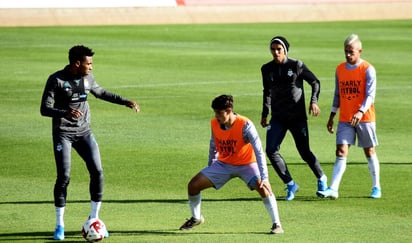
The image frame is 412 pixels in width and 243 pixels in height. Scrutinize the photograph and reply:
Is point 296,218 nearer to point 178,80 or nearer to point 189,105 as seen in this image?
point 189,105

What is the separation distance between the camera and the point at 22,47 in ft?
140

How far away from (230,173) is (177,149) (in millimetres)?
7017

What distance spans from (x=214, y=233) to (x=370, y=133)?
3406mm

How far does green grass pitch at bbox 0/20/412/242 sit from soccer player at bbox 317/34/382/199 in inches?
14.7

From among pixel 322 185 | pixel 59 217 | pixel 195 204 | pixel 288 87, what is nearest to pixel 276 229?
pixel 195 204

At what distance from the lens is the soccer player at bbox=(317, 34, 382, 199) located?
1664 cm

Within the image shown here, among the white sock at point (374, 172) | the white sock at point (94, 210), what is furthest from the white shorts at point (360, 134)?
the white sock at point (94, 210)

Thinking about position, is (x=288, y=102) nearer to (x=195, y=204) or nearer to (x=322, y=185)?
(x=322, y=185)

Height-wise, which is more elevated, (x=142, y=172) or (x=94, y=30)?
(x=94, y=30)

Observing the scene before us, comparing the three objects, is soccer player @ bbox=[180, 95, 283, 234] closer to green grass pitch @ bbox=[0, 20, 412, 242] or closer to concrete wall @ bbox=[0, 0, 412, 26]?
green grass pitch @ bbox=[0, 20, 412, 242]

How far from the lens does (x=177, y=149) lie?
70.8 feet

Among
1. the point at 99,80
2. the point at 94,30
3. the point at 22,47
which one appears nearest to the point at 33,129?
the point at 99,80

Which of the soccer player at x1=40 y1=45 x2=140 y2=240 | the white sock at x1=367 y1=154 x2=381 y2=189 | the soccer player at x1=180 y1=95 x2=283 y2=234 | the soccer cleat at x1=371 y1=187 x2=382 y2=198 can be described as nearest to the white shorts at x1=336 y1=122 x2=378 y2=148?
the white sock at x1=367 y1=154 x2=381 y2=189

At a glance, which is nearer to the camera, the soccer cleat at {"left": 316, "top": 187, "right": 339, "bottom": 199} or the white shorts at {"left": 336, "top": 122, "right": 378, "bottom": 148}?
the soccer cleat at {"left": 316, "top": 187, "right": 339, "bottom": 199}
